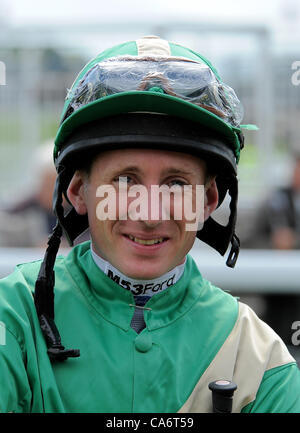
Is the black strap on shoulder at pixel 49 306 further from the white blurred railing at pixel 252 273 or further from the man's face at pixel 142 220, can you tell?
the white blurred railing at pixel 252 273

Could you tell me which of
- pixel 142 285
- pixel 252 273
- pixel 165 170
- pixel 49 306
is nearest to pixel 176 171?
pixel 165 170

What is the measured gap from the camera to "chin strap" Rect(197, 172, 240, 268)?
7.50ft

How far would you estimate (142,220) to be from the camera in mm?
2035

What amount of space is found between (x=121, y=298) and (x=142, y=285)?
0.08 metres

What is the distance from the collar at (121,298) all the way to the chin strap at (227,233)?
0.67 feet

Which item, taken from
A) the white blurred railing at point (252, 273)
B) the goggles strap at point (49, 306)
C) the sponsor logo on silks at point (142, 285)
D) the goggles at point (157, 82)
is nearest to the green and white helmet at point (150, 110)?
the goggles at point (157, 82)

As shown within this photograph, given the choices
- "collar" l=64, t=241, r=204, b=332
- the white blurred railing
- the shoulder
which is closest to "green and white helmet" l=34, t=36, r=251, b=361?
"collar" l=64, t=241, r=204, b=332

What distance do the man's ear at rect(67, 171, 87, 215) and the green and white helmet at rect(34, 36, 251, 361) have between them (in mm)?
23

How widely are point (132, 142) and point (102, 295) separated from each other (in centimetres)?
48

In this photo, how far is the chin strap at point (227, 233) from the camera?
2.29 metres

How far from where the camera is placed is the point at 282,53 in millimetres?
6773
